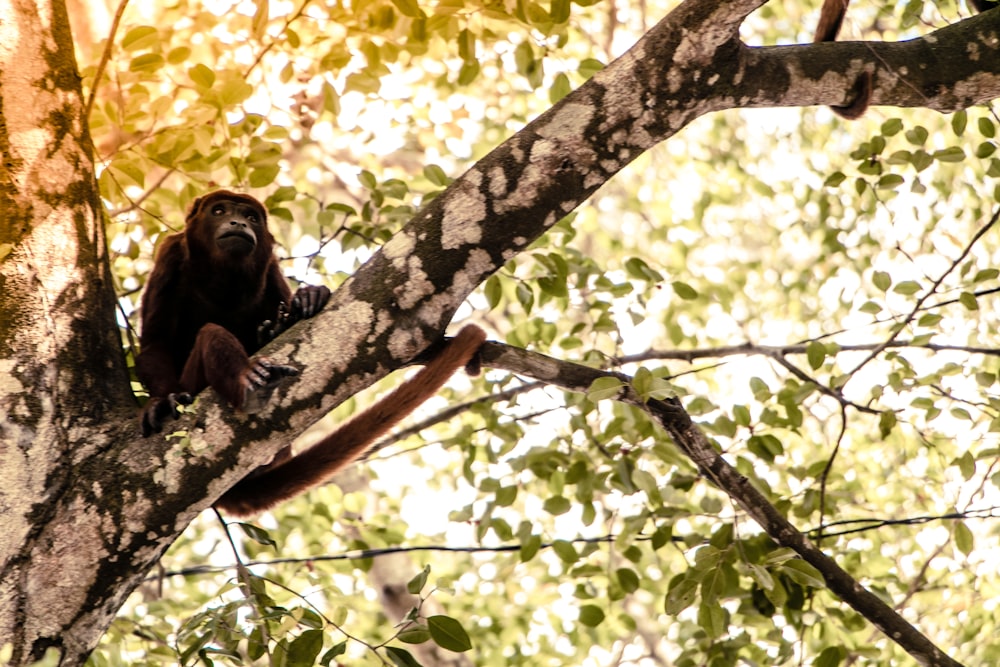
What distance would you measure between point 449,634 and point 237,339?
1.00 m

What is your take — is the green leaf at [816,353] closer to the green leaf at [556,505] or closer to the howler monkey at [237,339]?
the green leaf at [556,505]

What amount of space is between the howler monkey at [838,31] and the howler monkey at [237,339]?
1116 millimetres

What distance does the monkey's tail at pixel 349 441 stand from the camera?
2475 millimetres

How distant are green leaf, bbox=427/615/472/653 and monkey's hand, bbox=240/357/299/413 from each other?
A: 2.30ft

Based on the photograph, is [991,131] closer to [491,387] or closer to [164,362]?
[491,387]

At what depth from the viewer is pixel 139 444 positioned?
6.64 ft

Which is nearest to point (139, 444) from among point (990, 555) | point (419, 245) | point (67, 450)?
point (67, 450)

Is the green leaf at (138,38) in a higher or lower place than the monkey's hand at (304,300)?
higher

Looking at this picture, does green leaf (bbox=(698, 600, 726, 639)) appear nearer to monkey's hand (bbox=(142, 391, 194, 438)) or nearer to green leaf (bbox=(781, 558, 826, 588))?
green leaf (bbox=(781, 558, 826, 588))

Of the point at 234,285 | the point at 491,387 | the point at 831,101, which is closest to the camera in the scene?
the point at 831,101

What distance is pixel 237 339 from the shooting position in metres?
2.72

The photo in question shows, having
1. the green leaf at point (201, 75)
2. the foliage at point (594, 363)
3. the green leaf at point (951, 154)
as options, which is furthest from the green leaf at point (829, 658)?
the green leaf at point (201, 75)

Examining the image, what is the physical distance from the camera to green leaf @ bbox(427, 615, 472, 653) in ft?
7.65

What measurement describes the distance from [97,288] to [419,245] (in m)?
0.75
